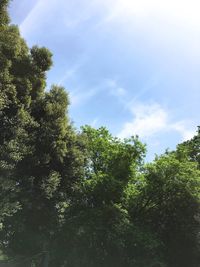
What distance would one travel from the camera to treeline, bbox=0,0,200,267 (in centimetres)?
1667

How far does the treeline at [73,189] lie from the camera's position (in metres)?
16.7

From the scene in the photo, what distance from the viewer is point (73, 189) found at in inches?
917

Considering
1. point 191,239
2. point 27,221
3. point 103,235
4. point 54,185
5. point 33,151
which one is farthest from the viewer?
point 191,239

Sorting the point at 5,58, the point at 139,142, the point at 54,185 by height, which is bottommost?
the point at 54,185

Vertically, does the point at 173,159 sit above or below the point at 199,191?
above

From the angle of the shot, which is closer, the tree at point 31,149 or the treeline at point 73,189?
the tree at point 31,149

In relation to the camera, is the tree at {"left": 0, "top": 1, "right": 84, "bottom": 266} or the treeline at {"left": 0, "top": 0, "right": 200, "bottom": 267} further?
the treeline at {"left": 0, "top": 0, "right": 200, "bottom": 267}

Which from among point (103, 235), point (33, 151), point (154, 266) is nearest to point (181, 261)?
point (154, 266)

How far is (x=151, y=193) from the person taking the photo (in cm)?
2584

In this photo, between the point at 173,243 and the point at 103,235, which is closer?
the point at 103,235

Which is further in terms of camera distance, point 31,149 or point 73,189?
point 73,189

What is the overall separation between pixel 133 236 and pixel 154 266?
6.45 ft

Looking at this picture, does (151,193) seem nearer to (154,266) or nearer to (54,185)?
(154,266)

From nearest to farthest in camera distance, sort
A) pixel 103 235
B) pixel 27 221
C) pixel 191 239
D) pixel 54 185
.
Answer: pixel 54 185 → pixel 27 221 → pixel 103 235 → pixel 191 239
